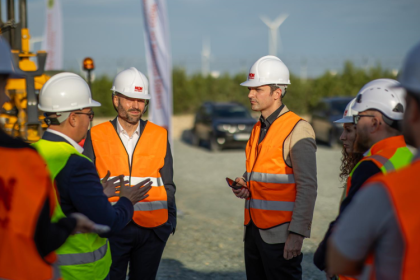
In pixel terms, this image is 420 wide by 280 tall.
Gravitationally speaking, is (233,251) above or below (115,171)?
below

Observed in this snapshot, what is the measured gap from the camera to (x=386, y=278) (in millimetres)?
1497

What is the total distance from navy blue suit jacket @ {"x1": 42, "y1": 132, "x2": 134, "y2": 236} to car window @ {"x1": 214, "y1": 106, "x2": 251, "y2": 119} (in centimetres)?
1648

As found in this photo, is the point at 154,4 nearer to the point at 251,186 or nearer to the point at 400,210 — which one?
the point at 251,186

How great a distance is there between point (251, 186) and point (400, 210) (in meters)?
2.39

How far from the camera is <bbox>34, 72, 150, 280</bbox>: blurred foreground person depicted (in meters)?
2.37

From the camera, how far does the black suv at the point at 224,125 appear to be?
1791cm

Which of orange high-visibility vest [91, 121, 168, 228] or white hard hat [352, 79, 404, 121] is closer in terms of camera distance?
white hard hat [352, 79, 404, 121]

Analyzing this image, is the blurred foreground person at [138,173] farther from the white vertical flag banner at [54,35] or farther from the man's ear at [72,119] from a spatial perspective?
the white vertical flag banner at [54,35]

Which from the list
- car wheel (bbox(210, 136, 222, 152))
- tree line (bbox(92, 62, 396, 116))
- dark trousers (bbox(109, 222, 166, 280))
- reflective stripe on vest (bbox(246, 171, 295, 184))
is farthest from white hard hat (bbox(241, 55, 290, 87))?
tree line (bbox(92, 62, 396, 116))

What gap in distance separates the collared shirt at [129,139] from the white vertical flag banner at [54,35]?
11.5 meters

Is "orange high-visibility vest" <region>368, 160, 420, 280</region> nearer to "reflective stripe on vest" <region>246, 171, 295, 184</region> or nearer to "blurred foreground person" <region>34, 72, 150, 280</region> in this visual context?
"blurred foreground person" <region>34, 72, 150, 280</region>

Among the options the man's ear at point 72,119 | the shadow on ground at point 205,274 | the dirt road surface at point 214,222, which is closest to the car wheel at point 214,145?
the dirt road surface at point 214,222

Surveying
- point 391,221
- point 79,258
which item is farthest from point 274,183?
point 391,221

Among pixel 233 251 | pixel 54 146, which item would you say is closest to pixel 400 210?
pixel 54 146
